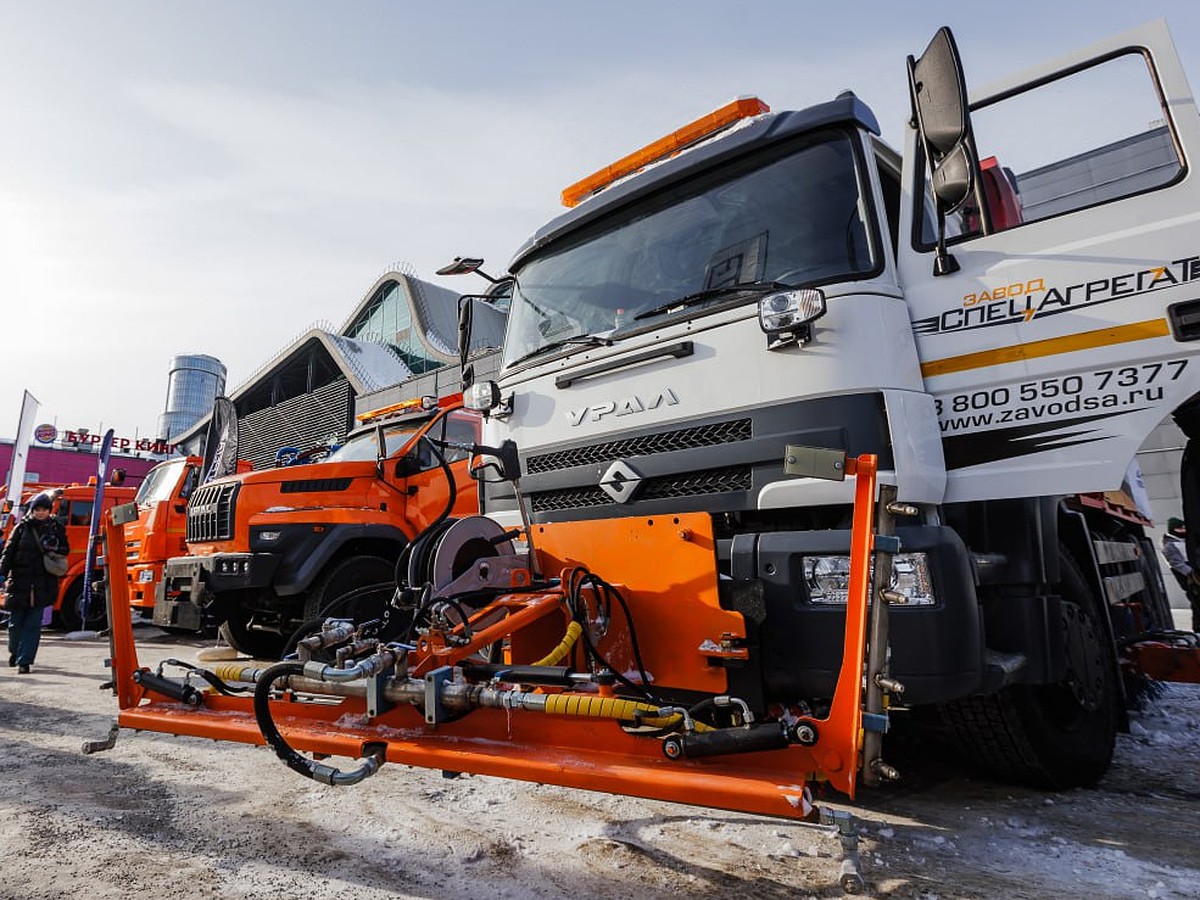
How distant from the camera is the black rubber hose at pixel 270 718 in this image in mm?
2289

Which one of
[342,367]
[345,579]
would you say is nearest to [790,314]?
[345,579]

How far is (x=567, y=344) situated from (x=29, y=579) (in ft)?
23.7

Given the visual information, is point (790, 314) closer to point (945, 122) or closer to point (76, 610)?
point (945, 122)

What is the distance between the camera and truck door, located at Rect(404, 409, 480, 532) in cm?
685

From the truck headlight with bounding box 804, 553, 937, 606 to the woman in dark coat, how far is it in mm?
7814

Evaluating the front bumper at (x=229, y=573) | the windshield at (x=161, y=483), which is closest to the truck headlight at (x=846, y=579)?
the front bumper at (x=229, y=573)

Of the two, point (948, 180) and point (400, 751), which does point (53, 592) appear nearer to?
point (400, 751)

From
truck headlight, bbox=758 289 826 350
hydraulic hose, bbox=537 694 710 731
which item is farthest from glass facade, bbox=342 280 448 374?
hydraulic hose, bbox=537 694 710 731

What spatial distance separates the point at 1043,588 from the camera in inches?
114

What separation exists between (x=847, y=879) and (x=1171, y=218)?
8.21 feet

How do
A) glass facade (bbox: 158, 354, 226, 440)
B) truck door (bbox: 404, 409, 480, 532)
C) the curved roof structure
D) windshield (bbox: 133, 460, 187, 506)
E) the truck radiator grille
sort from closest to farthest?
1. the truck radiator grille
2. truck door (bbox: 404, 409, 480, 532)
3. windshield (bbox: 133, 460, 187, 506)
4. the curved roof structure
5. glass facade (bbox: 158, 354, 226, 440)

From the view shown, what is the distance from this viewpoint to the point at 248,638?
7.24 metres

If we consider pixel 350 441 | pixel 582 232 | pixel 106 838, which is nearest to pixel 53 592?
pixel 350 441

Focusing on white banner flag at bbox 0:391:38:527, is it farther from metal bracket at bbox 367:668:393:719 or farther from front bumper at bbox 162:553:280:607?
metal bracket at bbox 367:668:393:719
